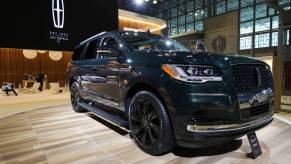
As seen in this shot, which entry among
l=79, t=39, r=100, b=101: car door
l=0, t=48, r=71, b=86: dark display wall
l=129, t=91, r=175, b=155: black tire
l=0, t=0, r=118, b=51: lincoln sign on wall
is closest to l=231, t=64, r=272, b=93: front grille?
l=129, t=91, r=175, b=155: black tire

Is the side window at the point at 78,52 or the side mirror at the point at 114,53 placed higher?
the side window at the point at 78,52

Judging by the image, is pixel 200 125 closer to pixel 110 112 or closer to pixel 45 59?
pixel 110 112

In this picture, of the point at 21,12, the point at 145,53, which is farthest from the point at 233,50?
the point at 145,53

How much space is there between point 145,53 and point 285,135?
7.56 feet

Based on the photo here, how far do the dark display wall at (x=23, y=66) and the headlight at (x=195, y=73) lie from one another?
13.2 meters

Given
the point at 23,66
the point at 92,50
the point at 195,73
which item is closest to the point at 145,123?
the point at 195,73

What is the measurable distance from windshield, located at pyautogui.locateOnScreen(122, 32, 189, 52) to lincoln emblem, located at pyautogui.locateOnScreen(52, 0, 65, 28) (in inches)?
252

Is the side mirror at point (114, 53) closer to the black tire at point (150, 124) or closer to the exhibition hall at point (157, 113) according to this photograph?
the exhibition hall at point (157, 113)

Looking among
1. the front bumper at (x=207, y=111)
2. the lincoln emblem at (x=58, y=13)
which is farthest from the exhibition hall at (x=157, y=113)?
the lincoln emblem at (x=58, y=13)

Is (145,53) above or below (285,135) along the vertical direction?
above

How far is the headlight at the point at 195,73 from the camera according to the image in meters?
1.83

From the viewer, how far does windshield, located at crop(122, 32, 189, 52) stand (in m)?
2.82

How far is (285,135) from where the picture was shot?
2982 mm

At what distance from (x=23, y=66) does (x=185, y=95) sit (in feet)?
45.1
